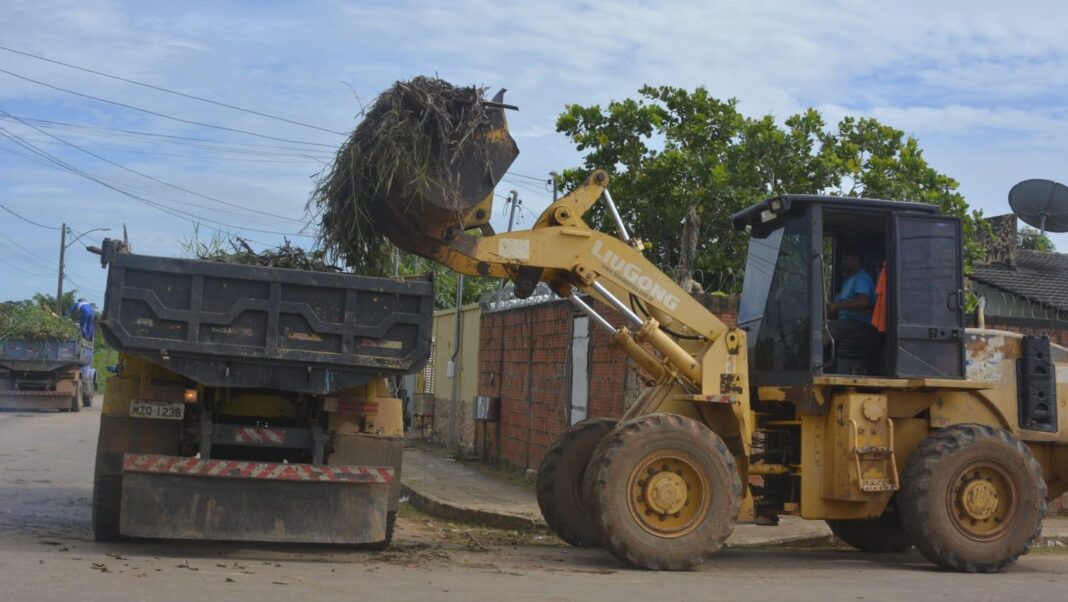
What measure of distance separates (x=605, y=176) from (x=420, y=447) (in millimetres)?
14100

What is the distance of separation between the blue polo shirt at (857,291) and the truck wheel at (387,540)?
4.00 metres

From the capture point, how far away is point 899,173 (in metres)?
18.1

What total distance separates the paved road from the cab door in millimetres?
1677

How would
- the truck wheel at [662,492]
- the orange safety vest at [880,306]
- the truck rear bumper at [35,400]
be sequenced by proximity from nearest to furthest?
the truck wheel at [662,492]
the orange safety vest at [880,306]
the truck rear bumper at [35,400]

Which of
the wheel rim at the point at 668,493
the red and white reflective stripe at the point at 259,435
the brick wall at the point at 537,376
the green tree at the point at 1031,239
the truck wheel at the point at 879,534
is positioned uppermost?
the green tree at the point at 1031,239

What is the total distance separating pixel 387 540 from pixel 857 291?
438 centimetres

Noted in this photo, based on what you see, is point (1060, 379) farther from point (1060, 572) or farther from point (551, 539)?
point (551, 539)

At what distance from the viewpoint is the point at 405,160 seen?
891 centimetres

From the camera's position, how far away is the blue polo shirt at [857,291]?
9883mm

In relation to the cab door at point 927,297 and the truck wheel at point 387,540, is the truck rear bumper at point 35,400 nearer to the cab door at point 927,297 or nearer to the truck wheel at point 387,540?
the truck wheel at point 387,540

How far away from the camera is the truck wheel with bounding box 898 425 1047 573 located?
9227 mm

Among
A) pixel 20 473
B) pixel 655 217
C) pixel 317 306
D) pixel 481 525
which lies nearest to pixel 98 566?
pixel 317 306

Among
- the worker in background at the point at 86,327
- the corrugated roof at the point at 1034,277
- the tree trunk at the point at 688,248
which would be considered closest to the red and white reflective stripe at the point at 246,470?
the tree trunk at the point at 688,248

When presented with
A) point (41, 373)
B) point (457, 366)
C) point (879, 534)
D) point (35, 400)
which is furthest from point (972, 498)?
point (35, 400)
